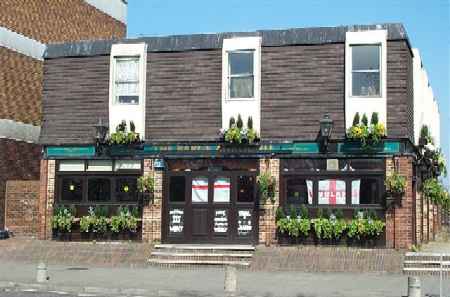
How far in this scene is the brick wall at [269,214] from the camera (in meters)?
23.5

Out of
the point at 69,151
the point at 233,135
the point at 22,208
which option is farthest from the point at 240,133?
the point at 22,208

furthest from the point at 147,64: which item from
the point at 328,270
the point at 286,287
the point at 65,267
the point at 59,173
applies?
the point at 286,287

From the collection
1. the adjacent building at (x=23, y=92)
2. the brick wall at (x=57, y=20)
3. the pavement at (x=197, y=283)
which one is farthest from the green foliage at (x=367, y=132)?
the brick wall at (x=57, y=20)

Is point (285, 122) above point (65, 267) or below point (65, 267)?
above

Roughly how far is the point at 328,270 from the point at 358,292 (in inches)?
186

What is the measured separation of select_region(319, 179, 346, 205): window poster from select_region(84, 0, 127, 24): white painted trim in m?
18.7

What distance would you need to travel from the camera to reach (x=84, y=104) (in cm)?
2564

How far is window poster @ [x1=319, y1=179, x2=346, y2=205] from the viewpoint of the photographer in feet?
75.9

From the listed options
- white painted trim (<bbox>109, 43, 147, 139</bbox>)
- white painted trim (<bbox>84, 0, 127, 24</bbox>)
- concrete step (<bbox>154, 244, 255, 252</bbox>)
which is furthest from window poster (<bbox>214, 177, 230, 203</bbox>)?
white painted trim (<bbox>84, 0, 127, 24</bbox>)

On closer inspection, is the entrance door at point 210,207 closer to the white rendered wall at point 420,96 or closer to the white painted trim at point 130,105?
the white painted trim at point 130,105

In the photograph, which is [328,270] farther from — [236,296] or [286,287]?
[236,296]

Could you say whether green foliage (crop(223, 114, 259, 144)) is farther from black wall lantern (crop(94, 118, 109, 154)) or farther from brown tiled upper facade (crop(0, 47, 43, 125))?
brown tiled upper facade (crop(0, 47, 43, 125))

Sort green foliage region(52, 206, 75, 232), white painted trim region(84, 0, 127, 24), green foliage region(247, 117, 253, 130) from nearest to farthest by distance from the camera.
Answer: green foliage region(247, 117, 253, 130) < green foliage region(52, 206, 75, 232) < white painted trim region(84, 0, 127, 24)

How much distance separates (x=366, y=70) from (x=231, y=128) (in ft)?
14.3
